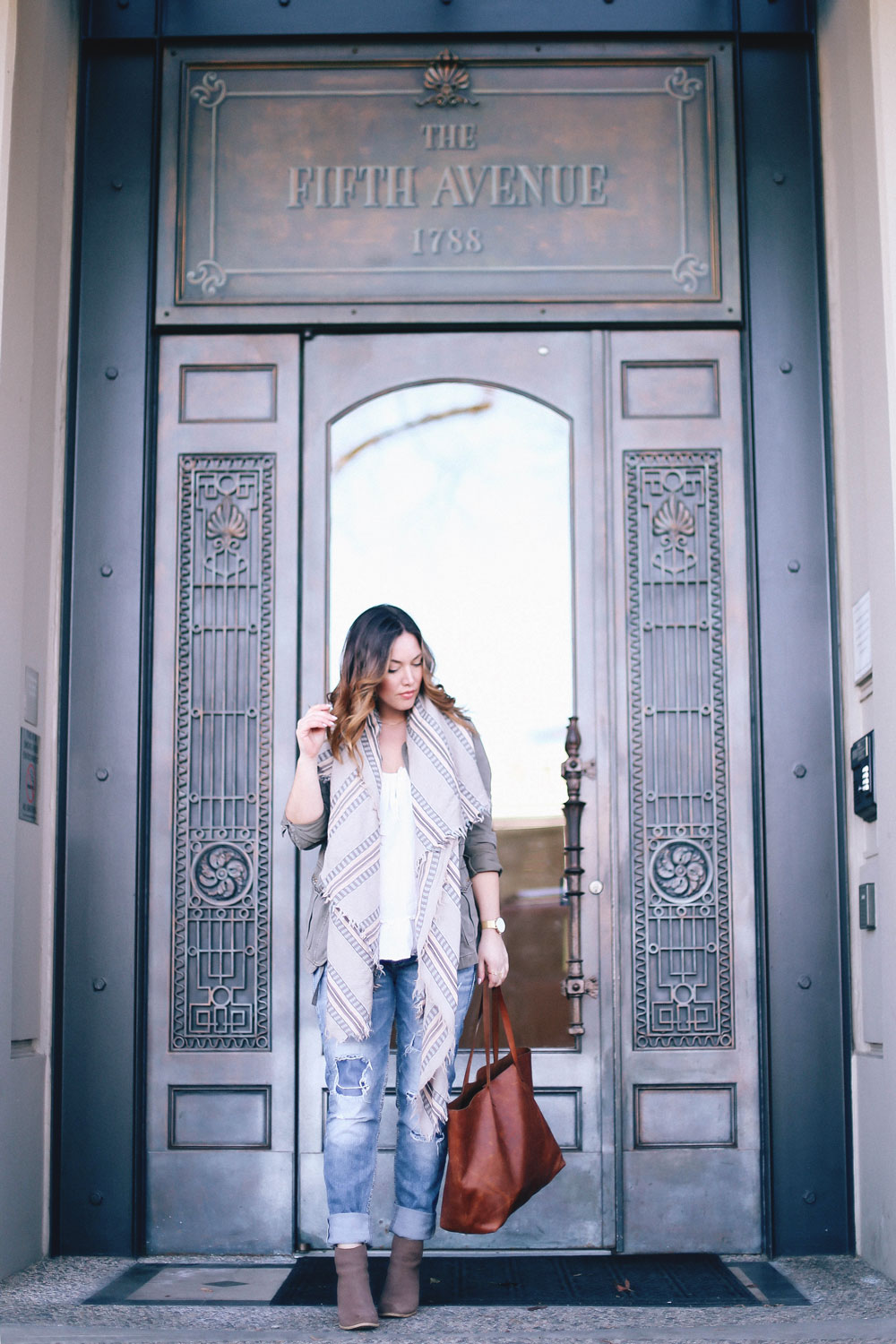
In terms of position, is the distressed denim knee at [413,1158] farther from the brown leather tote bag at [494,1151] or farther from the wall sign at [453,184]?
the wall sign at [453,184]

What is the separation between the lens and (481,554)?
178 inches

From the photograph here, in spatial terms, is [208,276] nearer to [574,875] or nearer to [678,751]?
[678,751]

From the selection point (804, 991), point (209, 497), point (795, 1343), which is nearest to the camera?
point (795, 1343)

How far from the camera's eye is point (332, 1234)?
3369 millimetres

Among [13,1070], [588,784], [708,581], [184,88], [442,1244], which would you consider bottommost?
[442,1244]

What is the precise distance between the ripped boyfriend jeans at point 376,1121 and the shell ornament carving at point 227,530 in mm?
1549

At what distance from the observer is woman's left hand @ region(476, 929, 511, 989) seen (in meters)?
3.54

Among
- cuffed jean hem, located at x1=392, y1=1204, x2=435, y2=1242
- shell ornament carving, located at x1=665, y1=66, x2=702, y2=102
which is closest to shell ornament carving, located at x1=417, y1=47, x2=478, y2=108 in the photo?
shell ornament carving, located at x1=665, y1=66, x2=702, y2=102

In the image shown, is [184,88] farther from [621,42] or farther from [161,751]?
[161,751]

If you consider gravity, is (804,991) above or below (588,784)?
below

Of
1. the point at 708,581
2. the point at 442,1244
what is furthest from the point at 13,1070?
the point at 708,581

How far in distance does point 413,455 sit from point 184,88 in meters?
1.44

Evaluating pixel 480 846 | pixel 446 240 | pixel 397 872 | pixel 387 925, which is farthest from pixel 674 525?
pixel 387 925

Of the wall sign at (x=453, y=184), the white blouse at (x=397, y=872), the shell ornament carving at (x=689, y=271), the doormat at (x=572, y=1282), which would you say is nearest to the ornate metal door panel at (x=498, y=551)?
the wall sign at (x=453, y=184)
